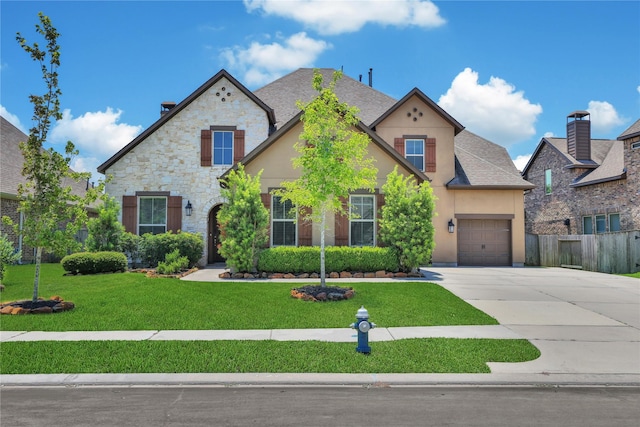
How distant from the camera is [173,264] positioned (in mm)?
14945

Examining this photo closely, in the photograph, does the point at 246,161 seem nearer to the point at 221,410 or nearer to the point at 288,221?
the point at 288,221

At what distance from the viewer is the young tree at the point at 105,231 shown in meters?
15.8

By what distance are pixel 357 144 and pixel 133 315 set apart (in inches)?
266

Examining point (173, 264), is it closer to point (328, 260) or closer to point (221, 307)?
point (328, 260)

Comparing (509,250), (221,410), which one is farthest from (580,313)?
(509,250)

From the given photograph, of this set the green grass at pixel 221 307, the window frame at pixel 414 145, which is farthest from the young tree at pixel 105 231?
the window frame at pixel 414 145

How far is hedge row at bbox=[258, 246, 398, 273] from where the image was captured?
1466 cm

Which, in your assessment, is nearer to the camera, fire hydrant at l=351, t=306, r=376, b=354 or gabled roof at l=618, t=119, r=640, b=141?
fire hydrant at l=351, t=306, r=376, b=354

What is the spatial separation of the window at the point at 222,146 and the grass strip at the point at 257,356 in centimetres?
1284

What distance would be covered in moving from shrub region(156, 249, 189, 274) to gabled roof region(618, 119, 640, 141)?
1980 cm

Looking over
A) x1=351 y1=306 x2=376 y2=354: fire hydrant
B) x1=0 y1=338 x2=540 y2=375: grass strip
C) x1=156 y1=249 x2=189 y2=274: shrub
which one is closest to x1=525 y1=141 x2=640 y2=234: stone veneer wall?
x1=0 y1=338 x2=540 y2=375: grass strip

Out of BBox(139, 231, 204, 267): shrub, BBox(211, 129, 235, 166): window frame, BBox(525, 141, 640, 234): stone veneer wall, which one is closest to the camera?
BBox(139, 231, 204, 267): shrub

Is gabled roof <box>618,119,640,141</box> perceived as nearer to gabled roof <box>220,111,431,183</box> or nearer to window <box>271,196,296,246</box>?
gabled roof <box>220,111,431,183</box>

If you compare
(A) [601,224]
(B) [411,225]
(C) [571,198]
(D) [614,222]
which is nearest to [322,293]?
(B) [411,225]
